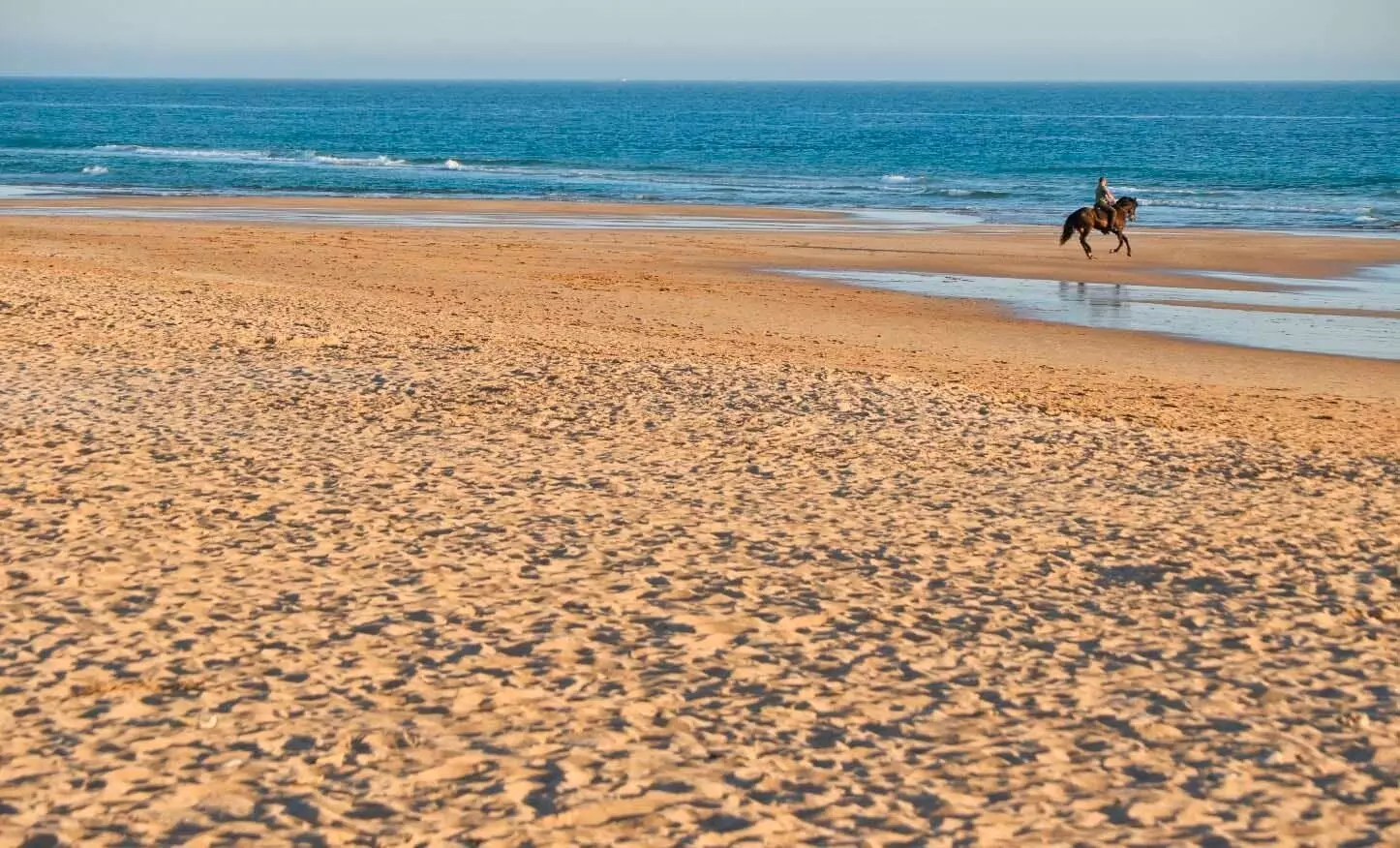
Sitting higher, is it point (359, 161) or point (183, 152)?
point (183, 152)

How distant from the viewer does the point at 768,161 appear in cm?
6175

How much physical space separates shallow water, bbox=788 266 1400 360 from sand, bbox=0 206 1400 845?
2.68 meters

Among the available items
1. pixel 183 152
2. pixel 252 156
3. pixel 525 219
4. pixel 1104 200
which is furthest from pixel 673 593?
pixel 183 152

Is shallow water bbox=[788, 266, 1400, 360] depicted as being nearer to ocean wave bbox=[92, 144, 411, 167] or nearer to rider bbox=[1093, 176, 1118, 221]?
rider bbox=[1093, 176, 1118, 221]

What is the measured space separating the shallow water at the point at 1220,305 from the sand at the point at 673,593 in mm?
2683

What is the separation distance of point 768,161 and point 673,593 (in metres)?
55.5

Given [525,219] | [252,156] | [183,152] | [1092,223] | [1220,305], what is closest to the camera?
[1220,305]

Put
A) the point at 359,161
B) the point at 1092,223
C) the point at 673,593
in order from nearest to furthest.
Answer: the point at 673,593 < the point at 1092,223 < the point at 359,161

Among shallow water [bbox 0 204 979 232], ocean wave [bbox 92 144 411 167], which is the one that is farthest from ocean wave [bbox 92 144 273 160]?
shallow water [bbox 0 204 979 232]

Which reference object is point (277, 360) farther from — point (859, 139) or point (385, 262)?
point (859, 139)

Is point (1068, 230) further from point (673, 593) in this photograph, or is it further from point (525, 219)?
point (673, 593)

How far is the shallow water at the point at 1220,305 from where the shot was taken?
1783 cm

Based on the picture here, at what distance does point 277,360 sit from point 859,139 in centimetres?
6879

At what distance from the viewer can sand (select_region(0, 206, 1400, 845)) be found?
5.21 meters
